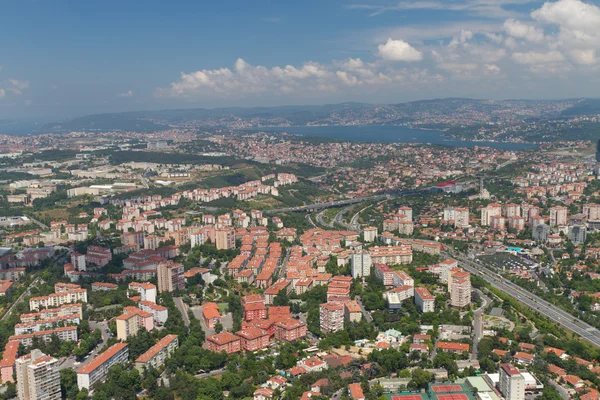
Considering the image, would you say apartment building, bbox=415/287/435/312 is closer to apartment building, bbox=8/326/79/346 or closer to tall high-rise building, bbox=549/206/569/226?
apartment building, bbox=8/326/79/346

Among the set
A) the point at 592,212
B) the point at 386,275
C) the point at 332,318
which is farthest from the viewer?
the point at 592,212

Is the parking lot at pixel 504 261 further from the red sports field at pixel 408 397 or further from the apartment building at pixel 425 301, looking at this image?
the red sports field at pixel 408 397

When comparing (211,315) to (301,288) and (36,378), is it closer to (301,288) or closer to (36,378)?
(301,288)

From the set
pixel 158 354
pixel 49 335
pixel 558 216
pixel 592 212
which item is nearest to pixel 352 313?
pixel 158 354

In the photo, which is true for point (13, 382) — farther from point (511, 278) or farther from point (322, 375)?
point (511, 278)

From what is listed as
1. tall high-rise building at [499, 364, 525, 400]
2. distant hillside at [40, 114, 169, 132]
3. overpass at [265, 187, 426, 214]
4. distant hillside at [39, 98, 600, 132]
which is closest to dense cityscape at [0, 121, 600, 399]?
tall high-rise building at [499, 364, 525, 400]

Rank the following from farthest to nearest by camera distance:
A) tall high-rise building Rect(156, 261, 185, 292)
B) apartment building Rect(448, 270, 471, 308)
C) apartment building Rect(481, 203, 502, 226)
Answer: apartment building Rect(481, 203, 502, 226), tall high-rise building Rect(156, 261, 185, 292), apartment building Rect(448, 270, 471, 308)

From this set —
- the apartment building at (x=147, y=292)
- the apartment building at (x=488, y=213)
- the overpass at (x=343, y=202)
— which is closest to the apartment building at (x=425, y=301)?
the apartment building at (x=147, y=292)
